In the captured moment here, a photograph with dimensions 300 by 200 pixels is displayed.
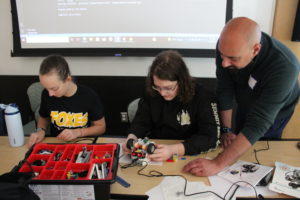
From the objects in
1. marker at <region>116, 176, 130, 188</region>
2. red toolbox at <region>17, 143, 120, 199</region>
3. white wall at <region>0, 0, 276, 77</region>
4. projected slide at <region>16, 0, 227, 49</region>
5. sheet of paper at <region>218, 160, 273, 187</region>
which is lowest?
marker at <region>116, 176, 130, 188</region>

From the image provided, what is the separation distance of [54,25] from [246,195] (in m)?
2.22

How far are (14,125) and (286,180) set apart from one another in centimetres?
143

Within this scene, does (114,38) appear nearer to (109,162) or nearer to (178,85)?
(178,85)

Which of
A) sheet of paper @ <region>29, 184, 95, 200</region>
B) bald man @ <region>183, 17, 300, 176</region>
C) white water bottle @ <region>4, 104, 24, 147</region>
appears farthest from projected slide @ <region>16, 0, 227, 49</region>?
sheet of paper @ <region>29, 184, 95, 200</region>

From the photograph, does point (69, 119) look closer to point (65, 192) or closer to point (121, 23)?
point (65, 192)

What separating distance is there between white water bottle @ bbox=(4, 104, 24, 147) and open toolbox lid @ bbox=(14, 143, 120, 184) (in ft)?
0.78

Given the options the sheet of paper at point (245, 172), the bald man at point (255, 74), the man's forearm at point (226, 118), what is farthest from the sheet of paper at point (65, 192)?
the man's forearm at point (226, 118)

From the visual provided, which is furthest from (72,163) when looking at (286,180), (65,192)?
(286,180)

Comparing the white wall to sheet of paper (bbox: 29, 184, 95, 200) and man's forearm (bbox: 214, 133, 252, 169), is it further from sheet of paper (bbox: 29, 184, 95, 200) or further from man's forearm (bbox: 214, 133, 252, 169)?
sheet of paper (bbox: 29, 184, 95, 200)

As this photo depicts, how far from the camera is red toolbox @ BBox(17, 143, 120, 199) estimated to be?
101cm

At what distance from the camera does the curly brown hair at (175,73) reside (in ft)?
4.47

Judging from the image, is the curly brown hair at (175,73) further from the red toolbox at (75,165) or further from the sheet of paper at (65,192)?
the sheet of paper at (65,192)

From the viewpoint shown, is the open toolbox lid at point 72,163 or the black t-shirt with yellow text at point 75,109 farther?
the black t-shirt with yellow text at point 75,109

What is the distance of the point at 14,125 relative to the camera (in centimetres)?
144
